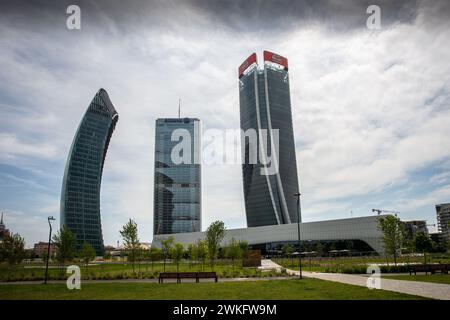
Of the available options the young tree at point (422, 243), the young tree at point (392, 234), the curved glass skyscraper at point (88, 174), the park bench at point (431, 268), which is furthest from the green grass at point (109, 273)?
the curved glass skyscraper at point (88, 174)

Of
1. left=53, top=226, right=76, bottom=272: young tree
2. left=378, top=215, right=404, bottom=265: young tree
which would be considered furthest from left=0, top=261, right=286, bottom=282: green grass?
left=378, top=215, right=404, bottom=265: young tree

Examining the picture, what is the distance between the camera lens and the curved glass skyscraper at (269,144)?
168375 millimetres

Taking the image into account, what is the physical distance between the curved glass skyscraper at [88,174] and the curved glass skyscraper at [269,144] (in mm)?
75538

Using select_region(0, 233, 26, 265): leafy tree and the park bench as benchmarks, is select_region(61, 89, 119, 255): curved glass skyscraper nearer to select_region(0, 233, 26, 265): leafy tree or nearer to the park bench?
select_region(0, 233, 26, 265): leafy tree

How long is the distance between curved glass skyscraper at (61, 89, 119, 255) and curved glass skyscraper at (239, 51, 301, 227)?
75.5m

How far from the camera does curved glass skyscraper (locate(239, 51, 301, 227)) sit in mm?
168375

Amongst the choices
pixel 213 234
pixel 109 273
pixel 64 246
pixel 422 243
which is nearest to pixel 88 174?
pixel 64 246

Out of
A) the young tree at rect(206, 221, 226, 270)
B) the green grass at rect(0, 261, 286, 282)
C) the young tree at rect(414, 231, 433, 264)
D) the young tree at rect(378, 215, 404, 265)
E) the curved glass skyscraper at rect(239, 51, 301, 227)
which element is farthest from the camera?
the curved glass skyscraper at rect(239, 51, 301, 227)

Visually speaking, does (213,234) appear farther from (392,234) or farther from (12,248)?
(12,248)

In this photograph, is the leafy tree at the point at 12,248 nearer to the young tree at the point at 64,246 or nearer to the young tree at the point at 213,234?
the young tree at the point at 64,246

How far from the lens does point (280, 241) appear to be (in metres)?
135
